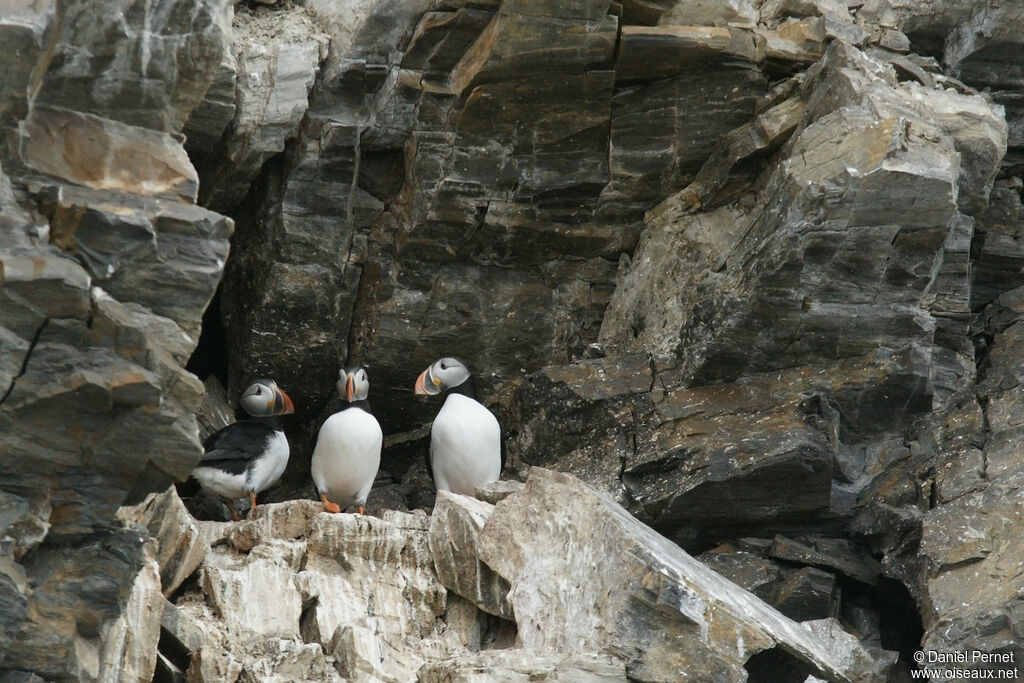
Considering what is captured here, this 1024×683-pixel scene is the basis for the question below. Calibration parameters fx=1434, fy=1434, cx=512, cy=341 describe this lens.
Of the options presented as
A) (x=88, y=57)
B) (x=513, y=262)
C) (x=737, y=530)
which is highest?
(x=88, y=57)

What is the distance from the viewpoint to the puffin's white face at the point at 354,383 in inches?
389

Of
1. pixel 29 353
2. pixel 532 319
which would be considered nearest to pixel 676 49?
pixel 532 319

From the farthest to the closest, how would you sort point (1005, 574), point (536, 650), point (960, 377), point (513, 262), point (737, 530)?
1. point (513, 262)
2. point (960, 377)
3. point (737, 530)
4. point (1005, 574)
5. point (536, 650)

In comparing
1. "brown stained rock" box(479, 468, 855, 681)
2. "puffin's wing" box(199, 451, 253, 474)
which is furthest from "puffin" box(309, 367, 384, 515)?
"brown stained rock" box(479, 468, 855, 681)

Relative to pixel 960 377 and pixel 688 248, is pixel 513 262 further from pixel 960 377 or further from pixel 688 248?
pixel 960 377

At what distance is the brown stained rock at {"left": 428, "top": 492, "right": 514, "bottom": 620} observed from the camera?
7.23m

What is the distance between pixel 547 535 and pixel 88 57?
302 cm

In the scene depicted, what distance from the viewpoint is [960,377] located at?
9.55m

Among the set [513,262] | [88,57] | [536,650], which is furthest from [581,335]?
[88,57]

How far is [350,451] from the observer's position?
9633mm

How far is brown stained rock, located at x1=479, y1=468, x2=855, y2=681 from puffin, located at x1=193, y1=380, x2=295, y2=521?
259 centimetres

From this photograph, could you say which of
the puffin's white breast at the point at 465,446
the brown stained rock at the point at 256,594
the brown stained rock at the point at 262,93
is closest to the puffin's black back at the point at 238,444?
the puffin's white breast at the point at 465,446
